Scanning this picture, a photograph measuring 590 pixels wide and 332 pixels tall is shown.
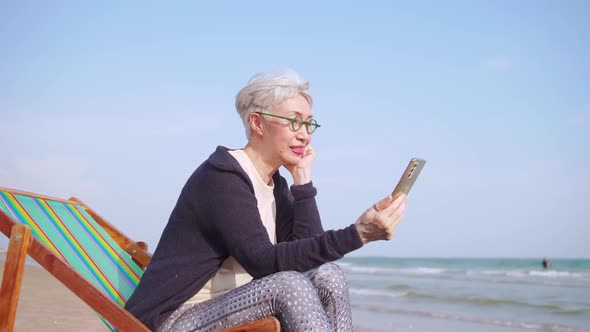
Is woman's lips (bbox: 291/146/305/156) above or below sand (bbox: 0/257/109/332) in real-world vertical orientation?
above

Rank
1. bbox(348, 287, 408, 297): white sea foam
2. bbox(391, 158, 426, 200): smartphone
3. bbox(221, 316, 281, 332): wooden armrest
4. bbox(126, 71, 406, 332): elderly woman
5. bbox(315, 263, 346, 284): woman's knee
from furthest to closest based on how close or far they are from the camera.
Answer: bbox(348, 287, 408, 297): white sea foam
bbox(315, 263, 346, 284): woman's knee
bbox(391, 158, 426, 200): smartphone
bbox(126, 71, 406, 332): elderly woman
bbox(221, 316, 281, 332): wooden armrest

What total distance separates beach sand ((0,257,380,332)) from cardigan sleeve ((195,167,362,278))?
345 cm

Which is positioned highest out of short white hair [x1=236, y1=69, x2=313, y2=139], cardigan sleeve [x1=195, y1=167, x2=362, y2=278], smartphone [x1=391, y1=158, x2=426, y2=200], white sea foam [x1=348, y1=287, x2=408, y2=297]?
short white hair [x1=236, y1=69, x2=313, y2=139]

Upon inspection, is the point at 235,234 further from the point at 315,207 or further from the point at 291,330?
the point at 315,207

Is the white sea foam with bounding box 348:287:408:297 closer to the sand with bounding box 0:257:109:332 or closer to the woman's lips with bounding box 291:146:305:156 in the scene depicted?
the sand with bounding box 0:257:109:332

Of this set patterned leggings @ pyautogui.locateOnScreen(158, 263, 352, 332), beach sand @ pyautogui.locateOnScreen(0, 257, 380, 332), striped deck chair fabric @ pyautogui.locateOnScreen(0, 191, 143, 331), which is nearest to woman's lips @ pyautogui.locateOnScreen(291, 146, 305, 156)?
patterned leggings @ pyautogui.locateOnScreen(158, 263, 352, 332)

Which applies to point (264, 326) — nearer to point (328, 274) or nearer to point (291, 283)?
point (291, 283)

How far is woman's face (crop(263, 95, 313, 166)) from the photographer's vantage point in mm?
2617

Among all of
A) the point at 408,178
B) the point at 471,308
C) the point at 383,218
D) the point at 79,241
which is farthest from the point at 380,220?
the point at 471,308

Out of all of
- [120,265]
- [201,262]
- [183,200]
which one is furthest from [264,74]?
[120,265]

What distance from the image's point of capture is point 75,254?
9.51 feet

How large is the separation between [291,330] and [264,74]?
3.61ft

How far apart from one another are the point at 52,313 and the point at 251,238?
4.74 metres

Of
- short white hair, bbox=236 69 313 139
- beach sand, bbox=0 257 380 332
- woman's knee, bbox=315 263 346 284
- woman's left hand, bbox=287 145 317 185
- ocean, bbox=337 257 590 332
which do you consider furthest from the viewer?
ocean, bbox=337 257 590 332
